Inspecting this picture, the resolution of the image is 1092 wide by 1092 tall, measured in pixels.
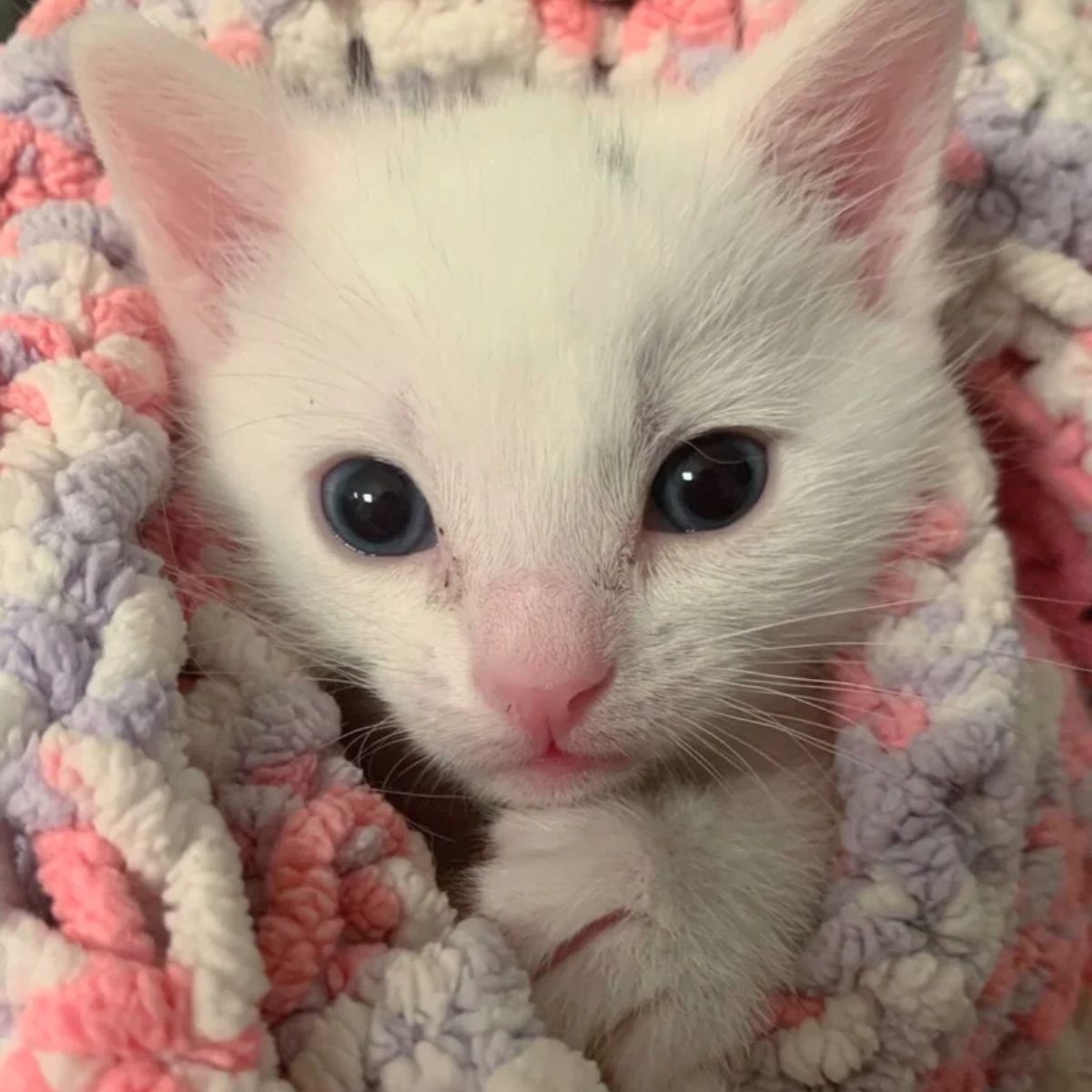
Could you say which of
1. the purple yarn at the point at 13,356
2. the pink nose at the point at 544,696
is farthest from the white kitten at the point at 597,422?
the purple yarn at the point at 13,356

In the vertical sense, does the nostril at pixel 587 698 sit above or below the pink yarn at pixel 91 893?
above

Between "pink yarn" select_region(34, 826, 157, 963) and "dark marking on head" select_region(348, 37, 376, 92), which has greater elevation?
"dark marking on head" select_region(348, 37, 376, 92)

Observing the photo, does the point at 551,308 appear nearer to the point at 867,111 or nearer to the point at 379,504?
the point at 379,504

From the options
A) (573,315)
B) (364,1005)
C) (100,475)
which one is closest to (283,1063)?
(364,1005)

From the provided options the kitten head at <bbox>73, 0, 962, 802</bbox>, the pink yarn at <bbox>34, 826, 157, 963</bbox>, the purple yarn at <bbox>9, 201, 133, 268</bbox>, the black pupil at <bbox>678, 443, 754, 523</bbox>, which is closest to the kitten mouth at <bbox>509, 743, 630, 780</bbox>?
the kitten head at <bbox>73, 0, 962, 802</bbox>

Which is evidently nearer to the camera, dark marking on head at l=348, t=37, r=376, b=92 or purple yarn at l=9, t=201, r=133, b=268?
purple yarn at l=9, t=201, r=133, b=268

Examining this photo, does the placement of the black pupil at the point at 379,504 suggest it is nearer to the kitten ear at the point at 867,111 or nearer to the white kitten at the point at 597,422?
the white kitten at the point at 597,422

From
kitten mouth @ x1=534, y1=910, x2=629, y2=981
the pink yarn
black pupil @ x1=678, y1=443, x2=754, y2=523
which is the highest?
black pupil @ x1=678, y1=443, x2=754, y2=523

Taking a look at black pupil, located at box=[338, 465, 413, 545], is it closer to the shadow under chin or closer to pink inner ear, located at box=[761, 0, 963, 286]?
the shadow under chin

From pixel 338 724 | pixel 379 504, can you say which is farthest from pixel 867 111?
pixel 338 724
